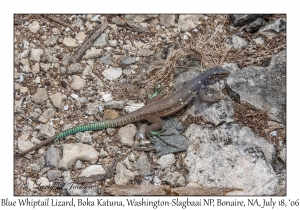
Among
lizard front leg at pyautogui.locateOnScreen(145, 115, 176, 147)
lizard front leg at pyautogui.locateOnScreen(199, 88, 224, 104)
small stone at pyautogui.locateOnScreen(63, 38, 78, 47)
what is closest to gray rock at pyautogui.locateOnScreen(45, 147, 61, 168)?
lizard front leg at pyautogui.locateOnScreen(145, 115, 176, 147)

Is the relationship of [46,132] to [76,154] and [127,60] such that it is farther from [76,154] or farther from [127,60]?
[127,60]

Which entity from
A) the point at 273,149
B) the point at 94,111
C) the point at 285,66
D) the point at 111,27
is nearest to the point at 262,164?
the point at 273,149

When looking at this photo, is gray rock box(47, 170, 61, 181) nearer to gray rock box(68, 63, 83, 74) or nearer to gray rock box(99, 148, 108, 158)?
gray rock box(99, 148, 108, 158)

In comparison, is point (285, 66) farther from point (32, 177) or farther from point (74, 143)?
point (32, 177)
